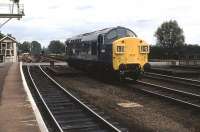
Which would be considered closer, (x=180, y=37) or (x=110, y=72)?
(x=110, y=72)

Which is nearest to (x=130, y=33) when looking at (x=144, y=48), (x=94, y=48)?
(x=144, y=48)

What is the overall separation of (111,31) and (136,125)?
13.8 m

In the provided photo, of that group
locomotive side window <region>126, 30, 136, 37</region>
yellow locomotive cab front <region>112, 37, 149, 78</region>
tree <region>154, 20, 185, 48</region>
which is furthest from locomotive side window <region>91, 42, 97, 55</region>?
tree <region>154, 20, 185, 48</region>

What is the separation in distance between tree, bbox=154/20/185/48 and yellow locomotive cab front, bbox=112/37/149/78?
92128mm

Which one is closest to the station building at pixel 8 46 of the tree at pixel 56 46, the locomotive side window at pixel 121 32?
the locomotive side window at pixel 121 32

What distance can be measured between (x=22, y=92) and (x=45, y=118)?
684 cm

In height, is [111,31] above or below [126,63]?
above

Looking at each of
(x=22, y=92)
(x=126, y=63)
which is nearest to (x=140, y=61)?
(x=126, y=63)

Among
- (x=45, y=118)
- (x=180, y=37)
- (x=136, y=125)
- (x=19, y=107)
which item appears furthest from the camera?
(x=180, y=37)

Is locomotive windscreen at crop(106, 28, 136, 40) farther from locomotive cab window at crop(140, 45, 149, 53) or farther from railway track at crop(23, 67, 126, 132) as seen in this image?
railway track at crop(23, 67, 126, 132)

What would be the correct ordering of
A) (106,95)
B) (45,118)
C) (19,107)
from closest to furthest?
(45,118) → (19,107) → (106,95)

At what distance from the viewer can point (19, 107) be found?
53.8 ft

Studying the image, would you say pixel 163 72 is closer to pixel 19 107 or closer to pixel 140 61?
pixel 140 61

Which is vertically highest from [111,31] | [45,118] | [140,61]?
[111,31]
